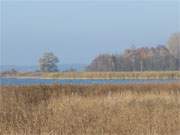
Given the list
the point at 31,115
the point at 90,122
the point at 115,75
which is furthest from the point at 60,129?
the point at 115,75

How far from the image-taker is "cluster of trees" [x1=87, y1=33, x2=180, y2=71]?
54.7m

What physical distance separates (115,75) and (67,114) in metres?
33.1

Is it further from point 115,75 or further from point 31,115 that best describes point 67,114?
point 115,75

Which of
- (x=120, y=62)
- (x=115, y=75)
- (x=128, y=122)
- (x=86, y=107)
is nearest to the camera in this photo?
(x=128, y=122)

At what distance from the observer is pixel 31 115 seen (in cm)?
820

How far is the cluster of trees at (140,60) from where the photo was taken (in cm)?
5466

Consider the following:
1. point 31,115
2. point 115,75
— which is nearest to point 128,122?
point 31,115

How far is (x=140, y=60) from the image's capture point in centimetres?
6256

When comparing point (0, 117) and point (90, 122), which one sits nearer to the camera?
point (90, 122)

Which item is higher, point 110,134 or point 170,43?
point 170,43

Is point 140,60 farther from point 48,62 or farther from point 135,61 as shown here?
point 48,62

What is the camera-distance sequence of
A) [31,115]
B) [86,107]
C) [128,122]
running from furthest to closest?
[86,107] < [31,115] < [128,122]

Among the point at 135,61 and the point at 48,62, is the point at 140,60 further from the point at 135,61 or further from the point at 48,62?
the point at 48,62

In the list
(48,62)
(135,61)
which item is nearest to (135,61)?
(135,61)
